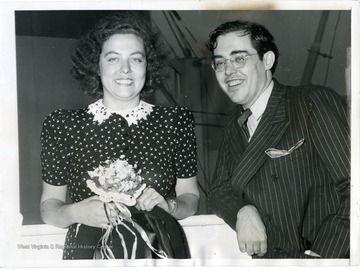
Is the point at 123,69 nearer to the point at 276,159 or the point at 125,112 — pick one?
the point at 125,112

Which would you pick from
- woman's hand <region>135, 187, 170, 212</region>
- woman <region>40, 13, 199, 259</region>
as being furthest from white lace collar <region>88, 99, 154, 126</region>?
woman's hand <region>135, 187, 170, 212</region>

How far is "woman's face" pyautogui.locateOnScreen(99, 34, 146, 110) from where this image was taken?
32.1 inches

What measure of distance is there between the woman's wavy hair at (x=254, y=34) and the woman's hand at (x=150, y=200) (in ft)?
1.06

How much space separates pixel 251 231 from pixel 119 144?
Answer: 315 mm

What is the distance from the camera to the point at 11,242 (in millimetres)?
867

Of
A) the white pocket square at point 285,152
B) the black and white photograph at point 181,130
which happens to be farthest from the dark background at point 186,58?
the white pocket square at point 285,152

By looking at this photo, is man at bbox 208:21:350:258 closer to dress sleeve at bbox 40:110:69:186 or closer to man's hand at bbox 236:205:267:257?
man's hand at bbox 236:205:267:257

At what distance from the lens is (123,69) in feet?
2.67

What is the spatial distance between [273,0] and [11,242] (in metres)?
0.74

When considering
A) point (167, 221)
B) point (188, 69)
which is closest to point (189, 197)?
point (167, 221)

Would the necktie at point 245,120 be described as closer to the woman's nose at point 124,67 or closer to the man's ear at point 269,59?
the man's ear at point 269,59

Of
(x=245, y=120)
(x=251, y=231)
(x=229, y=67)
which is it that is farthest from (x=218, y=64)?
(x=251, y=231)

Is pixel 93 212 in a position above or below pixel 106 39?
below

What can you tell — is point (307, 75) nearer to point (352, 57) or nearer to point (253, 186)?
point (352, 57)
